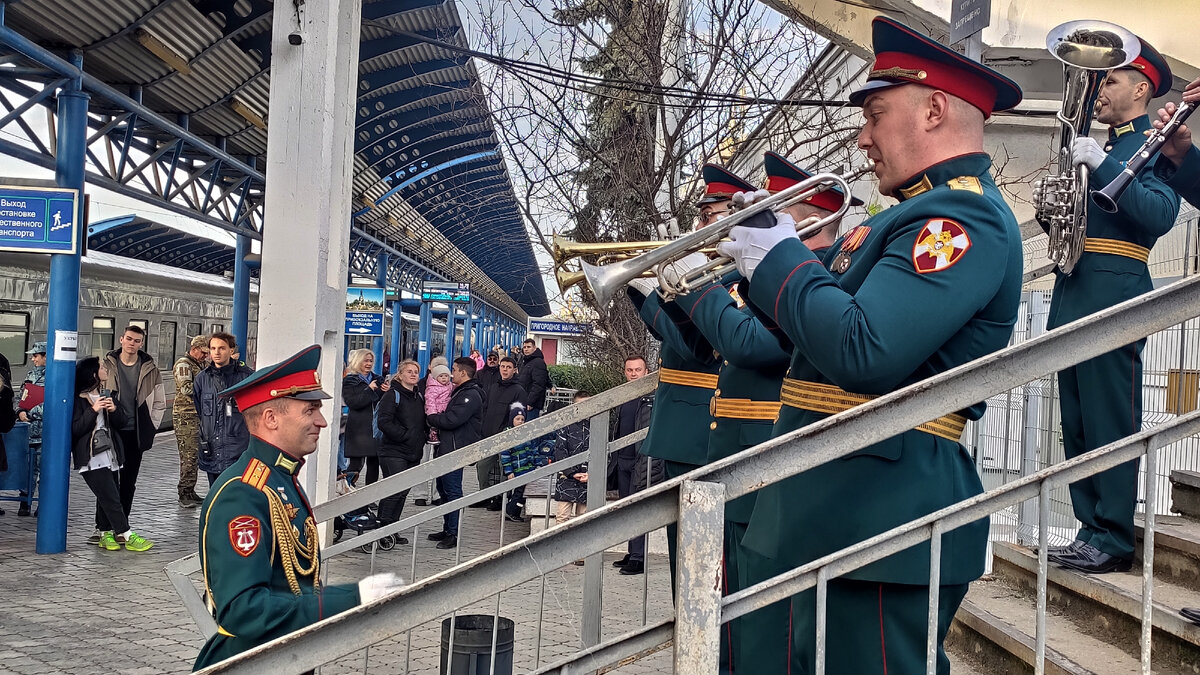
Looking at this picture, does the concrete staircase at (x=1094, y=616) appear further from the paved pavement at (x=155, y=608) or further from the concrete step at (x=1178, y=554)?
the paved pavement at (x=155, y=608)

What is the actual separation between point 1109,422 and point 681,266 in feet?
5.90

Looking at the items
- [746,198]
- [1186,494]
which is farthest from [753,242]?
[1186,494]

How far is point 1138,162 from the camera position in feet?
12.4

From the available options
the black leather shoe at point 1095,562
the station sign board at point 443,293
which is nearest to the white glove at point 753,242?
the black leather shoe at point 1095,562

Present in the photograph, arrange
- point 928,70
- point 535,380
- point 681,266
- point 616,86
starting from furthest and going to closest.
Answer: point 535,380, point 616,86, point 681,266, point 928,70

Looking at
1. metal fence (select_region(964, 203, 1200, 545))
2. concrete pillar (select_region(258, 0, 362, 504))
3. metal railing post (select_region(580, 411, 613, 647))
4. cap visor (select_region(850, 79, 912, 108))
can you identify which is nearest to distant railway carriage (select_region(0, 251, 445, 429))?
concrete pillar (select_region(258, 0, 362, 504))

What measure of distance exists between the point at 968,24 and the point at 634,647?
4621 millimetres

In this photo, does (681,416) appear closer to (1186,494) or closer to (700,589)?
(1186,494)

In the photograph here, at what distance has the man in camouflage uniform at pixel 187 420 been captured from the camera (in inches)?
445

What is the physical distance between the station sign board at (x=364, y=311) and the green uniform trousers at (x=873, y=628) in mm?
15530

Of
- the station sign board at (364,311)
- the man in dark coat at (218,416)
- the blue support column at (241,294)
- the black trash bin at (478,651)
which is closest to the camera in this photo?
the black trash bin at (478,651)

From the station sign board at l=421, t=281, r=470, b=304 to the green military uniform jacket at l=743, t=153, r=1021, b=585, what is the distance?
23439 mm

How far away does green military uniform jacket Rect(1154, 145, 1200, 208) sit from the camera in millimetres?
4117

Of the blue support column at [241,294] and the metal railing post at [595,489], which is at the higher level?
the blue support column at [241,294]
